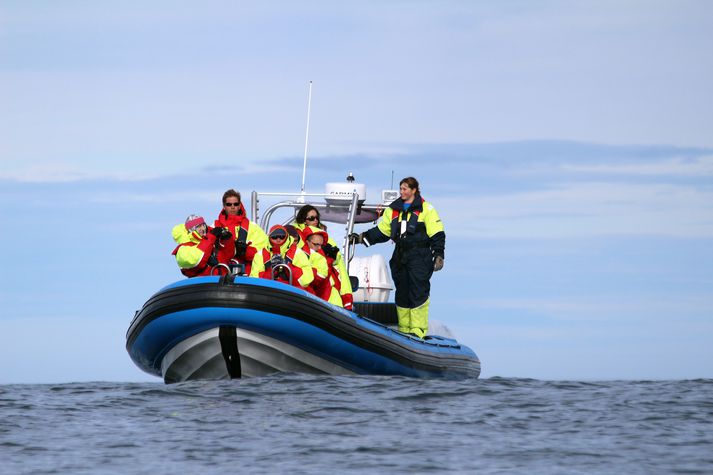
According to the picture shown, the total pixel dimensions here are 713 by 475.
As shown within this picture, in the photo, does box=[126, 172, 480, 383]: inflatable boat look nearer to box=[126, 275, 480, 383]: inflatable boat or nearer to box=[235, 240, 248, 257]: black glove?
box=[126, 275, 480, 383]: inflatable boat

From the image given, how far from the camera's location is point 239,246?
29.6ft

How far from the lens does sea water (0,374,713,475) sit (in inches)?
210

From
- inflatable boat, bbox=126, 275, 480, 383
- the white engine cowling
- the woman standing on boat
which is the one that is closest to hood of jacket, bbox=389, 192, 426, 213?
the woman standing on boat

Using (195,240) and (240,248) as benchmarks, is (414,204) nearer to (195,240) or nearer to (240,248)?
(240,248)

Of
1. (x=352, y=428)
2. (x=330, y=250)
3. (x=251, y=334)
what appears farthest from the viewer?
(x=330, y=250)

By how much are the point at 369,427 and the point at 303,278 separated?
2.75 meters

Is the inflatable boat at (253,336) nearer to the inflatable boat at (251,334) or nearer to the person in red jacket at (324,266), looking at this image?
the inflatable boat at (251,334)

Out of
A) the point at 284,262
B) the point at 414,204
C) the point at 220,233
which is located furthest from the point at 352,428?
the point at 414,204

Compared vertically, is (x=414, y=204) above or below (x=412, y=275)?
above

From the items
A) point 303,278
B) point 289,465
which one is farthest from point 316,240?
point 289,465

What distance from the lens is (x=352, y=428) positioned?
6.25 m

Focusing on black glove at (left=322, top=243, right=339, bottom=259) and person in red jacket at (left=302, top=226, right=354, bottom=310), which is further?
black glove at (left=322, top=243, right=339, bottom=259)

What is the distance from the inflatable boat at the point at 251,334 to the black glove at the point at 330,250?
25.9 inches

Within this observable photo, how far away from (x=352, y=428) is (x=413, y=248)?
407 centimetres
